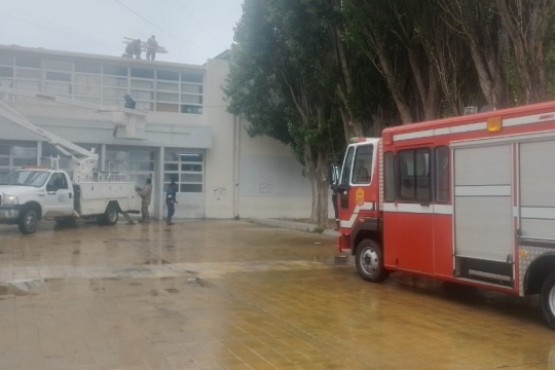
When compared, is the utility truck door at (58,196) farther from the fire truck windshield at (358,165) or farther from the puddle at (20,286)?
the fire truck windshield at (358,165)

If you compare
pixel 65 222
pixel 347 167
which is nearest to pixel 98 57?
pixel 65 222

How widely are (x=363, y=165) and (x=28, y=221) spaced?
39.8 feet

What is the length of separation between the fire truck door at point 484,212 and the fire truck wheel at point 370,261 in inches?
85.1

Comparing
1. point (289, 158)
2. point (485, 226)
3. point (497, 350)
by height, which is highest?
point (289, 158)

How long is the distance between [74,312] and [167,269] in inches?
166

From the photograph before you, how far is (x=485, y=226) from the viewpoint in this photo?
8.76 metres

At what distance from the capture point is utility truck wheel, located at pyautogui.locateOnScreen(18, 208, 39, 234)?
742 inches

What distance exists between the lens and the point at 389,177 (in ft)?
35.1

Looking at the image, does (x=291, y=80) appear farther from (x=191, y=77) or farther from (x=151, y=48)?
(x=151, y=48)

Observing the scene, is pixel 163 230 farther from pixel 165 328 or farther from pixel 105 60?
pixel 165 328

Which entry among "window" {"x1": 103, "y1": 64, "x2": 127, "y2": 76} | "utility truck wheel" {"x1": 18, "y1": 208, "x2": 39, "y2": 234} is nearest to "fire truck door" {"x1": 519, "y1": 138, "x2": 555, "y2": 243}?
"utility truck wheel" {"x1": 18, "y1": 208, "x2": 39, "y2": 234}

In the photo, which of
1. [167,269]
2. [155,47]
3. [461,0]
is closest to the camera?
[167,269]

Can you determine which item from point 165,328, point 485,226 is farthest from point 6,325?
point 485,226

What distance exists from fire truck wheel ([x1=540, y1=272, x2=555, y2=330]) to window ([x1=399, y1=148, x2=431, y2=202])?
94.0 inches
